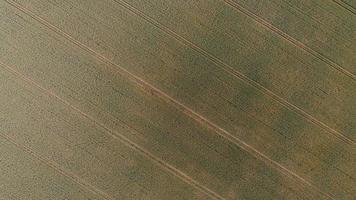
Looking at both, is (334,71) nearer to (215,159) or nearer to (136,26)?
(215,159)

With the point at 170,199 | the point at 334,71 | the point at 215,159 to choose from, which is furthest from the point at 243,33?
the point at 170,199

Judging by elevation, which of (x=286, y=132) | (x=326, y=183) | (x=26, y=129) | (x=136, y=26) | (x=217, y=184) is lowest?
(x=26, y=129)

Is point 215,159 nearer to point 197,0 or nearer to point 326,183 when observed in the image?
point 326,183

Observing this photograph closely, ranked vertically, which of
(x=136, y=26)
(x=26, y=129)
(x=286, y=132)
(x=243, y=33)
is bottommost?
(x=26, y=129)

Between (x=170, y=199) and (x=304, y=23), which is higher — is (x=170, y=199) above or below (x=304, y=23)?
below

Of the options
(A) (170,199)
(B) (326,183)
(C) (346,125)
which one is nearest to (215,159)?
(A) (170,199)

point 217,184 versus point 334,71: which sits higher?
point 334,71
